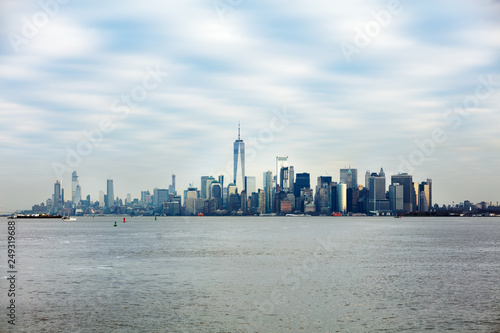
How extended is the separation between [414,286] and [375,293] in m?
7.92

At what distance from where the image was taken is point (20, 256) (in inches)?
3871

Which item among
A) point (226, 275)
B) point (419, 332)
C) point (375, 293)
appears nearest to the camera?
point (419, 332)

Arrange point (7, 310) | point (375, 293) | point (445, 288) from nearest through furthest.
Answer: point (7, 310), point (375, 293), point (445, 288)

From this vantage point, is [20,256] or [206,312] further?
[20,256]

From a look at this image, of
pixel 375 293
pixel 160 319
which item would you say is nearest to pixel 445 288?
pixel 375 293

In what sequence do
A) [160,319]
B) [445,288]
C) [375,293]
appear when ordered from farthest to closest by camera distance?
1. [445,288]
2. [375,293]
3. [160,319]

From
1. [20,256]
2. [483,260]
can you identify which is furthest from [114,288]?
[483,260]

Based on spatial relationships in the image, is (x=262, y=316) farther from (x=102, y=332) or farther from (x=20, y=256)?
(x=20, y=256)

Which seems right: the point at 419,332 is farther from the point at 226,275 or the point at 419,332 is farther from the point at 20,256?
the point at 20,256

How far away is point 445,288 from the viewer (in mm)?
59125

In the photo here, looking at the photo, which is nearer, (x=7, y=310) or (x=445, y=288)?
(x=7, y=310)

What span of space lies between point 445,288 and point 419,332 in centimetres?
2269

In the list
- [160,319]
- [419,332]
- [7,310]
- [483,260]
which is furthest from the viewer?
[483,260]

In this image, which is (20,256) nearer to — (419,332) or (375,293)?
(375,293)
